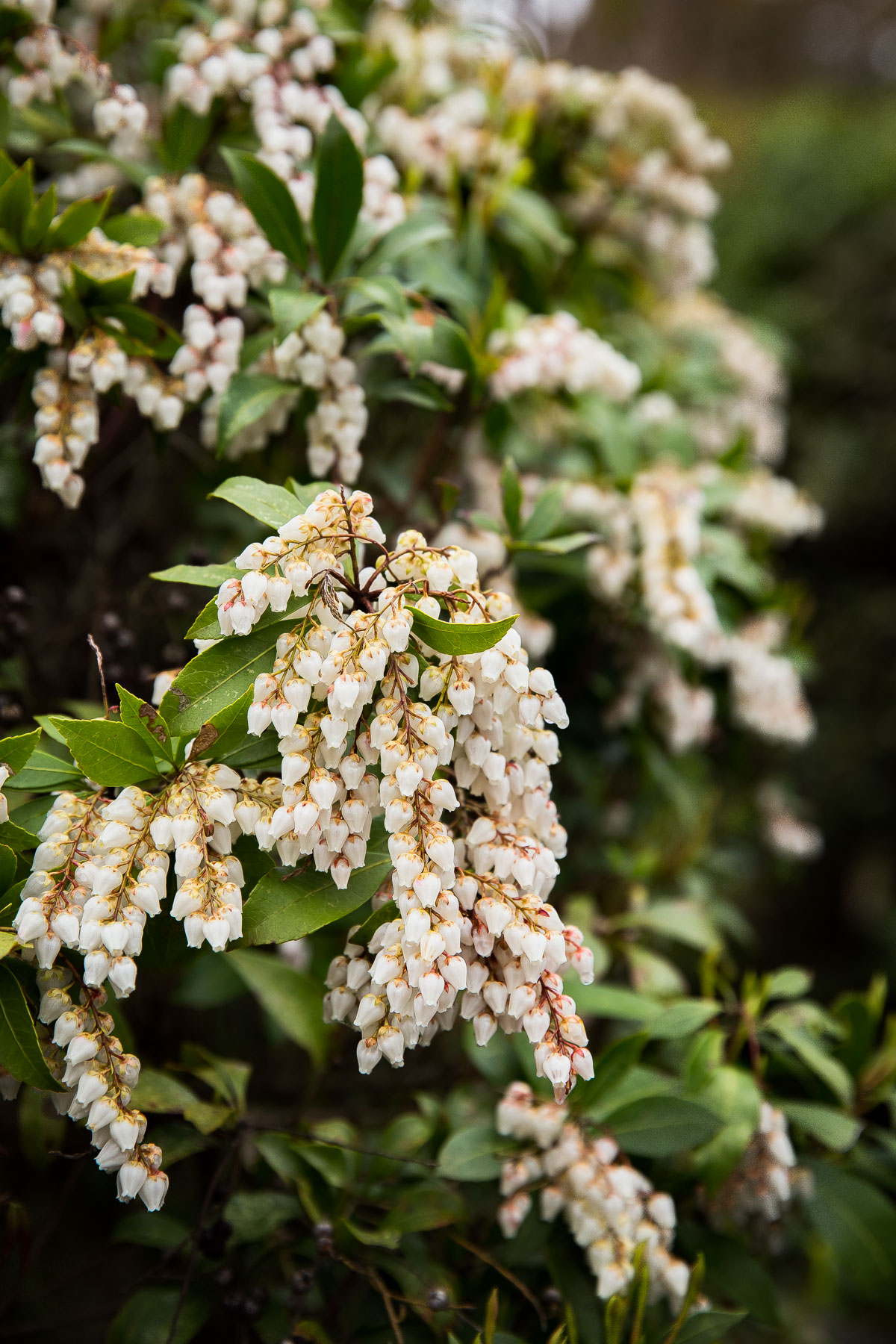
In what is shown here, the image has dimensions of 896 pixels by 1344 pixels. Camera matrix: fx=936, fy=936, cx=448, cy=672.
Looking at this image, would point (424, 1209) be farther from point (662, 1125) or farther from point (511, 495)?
point (511, 495)

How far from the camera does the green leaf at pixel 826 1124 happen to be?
1.47 metres

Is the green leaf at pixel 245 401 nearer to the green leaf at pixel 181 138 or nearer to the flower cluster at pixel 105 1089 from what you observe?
the green leaf at pixel 181 138

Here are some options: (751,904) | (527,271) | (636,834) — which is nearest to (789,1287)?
(751,904)

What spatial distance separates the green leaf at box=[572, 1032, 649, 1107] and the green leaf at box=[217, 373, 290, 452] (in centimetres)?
106

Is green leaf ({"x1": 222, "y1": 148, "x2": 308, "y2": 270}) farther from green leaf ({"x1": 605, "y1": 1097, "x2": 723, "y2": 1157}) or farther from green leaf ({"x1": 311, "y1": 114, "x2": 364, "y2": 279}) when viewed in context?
green leaf ({"x1": 605, "y1": 1097, "x2": 723, "y2": 1157})

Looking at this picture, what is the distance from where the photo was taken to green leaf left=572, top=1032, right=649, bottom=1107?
1362 mm

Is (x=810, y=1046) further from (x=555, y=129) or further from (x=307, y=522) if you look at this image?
(x=555, y=129)

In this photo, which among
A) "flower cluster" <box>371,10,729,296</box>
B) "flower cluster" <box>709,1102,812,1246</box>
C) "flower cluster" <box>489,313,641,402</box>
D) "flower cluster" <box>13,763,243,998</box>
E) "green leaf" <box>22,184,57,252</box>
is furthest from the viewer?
"flower cluster" <box>371,10,729,296</box>

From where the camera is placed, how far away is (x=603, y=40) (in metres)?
6.81

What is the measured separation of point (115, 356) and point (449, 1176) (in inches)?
50.2

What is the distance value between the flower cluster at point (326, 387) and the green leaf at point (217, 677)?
446 mm

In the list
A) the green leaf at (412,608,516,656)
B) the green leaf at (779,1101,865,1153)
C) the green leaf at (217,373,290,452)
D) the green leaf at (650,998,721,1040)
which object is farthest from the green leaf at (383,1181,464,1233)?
the green leaf at (217,373,290,452)

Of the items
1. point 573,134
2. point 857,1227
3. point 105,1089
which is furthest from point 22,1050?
point 573,134

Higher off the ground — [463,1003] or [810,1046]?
[463,1003]
